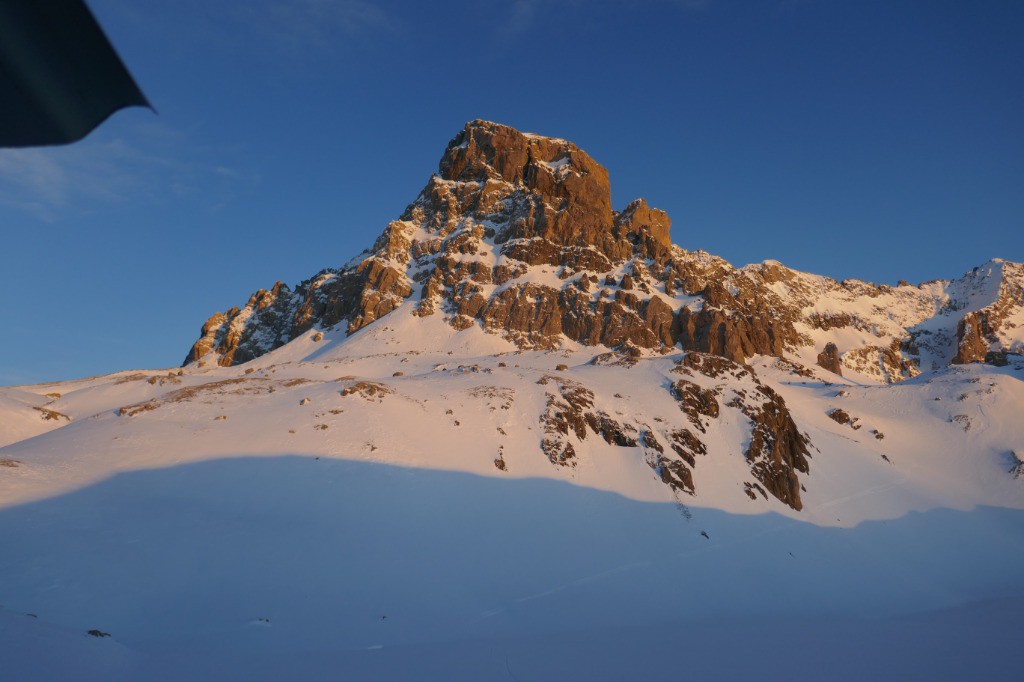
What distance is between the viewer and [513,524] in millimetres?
28625

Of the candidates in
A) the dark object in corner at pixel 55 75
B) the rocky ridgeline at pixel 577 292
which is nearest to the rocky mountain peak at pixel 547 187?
the rocky ridgeline at pixel 577 292

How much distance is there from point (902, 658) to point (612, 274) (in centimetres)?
12656

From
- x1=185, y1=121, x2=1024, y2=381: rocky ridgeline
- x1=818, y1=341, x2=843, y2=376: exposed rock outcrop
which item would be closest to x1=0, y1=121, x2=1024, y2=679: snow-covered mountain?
x1=818, y1=341, x2=843, y2=376: exposed rock outcrop

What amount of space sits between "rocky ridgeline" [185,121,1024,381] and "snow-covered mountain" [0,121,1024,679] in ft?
170

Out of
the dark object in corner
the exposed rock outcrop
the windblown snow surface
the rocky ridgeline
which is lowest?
the windblown snow surface

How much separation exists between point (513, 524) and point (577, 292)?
103 metres

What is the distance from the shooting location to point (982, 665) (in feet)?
47.2

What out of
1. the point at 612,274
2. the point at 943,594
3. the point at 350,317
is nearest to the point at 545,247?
the point at 612,274

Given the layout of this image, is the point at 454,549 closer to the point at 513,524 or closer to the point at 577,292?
the point at 513,524

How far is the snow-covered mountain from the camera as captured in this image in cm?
1590

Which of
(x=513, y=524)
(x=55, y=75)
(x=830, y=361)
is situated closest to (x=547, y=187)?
(x=830, y=361)

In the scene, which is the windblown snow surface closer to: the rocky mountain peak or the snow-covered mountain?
the snow-covered mountain

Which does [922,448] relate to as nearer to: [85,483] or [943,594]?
[943,594]

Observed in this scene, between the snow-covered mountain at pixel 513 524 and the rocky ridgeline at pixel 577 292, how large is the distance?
51.7 metres
